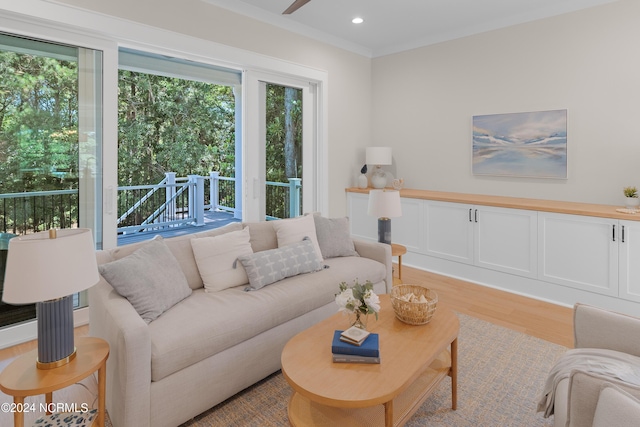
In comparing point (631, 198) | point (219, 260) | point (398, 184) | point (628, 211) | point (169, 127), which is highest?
point (169, 127)

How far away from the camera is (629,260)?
3.11 meters

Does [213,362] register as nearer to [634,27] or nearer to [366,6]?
[366,6]

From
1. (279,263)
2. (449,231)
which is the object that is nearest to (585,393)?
(279,263)

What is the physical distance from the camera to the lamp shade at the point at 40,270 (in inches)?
58.2

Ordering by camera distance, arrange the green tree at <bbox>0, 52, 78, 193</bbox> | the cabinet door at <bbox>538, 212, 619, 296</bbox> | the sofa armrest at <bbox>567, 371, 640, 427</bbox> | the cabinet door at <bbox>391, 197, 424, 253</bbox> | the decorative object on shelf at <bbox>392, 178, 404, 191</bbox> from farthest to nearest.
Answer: the decorative object on shelf at <bbox>392, 178, 404, 191</bbox>
the cabinet door at <bbox>391, 197, 424, 253</bbox>
the cabinet door at <bbox>538, 212, 619, 296</bbox>
the green tree at <bbox>0, 52, 78, 193</bbox>
the sofa armrest at <bbox>567, 371, 640, 427</bbox>

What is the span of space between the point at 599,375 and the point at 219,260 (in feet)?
6.89

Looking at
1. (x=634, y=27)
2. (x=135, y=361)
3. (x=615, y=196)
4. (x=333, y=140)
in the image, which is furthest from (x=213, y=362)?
(x=634, y=27)

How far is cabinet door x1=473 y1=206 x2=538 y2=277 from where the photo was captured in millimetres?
3664

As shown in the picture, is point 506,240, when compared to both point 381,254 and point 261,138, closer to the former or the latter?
point 381,254

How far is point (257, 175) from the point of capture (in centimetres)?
412

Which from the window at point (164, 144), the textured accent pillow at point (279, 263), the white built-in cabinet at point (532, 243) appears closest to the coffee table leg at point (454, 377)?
the textured accent pillow at point (279, 263)

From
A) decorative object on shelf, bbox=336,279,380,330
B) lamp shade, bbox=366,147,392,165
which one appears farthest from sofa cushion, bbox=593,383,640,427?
lamp shade, bbox=366,147,392,165

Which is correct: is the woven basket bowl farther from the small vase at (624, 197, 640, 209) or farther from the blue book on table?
the small vase at (624, 197, 640, 209)

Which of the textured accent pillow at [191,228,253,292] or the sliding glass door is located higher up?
the sliding glass door
